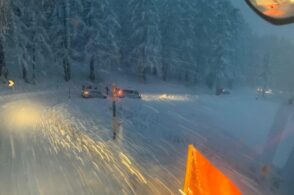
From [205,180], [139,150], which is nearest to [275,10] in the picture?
[205,180]

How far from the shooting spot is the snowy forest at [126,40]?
44.2 metres

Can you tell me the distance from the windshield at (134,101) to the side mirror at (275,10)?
2.99 feet

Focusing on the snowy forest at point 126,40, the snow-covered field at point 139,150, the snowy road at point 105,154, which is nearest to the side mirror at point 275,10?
the snow-covered field at point 139,150

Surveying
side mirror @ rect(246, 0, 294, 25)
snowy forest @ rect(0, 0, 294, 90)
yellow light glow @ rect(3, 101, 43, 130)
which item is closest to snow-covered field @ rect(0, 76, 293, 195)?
yellow light glow @ rect(3, 101, 43, 130)

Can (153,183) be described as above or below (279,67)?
above

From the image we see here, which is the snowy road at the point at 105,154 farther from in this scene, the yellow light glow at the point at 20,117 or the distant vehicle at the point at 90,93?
the distant vehicle at the point at 90,93

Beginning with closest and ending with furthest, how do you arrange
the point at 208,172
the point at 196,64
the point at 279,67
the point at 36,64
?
the point at 208,172 < the point at 36,64 < the point at 196,64 < the point at 279,67

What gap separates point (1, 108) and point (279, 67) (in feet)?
260

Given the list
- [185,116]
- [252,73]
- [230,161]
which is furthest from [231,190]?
[252,73]

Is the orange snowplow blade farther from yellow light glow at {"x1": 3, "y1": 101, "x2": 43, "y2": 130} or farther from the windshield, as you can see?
yellow light glow at {"x1": 3, "y1": 101, "x2": 43, "y2": 130}

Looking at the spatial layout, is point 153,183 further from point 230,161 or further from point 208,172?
point 208,172

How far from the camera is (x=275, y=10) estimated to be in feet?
6.33

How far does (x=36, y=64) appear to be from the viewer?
45969 mm

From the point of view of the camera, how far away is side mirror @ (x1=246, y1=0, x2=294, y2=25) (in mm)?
1831
